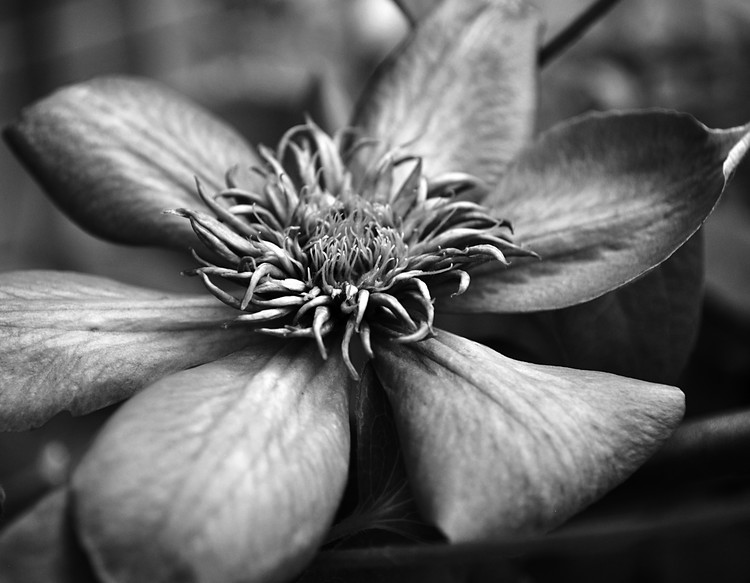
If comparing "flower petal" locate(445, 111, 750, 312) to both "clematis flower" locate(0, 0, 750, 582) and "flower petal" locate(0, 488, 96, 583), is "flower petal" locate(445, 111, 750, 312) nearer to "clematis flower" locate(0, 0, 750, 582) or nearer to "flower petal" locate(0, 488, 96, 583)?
"clematis flower" locate(0, 0, 750, 582)

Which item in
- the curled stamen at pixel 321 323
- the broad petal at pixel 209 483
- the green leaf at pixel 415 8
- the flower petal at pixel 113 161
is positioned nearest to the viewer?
the broad petal at pixel 209 483

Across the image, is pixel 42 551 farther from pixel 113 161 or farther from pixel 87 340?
pixel 113 161

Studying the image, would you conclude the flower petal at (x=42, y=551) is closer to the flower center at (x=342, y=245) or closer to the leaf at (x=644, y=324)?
the flower center at (x=342, y=245)

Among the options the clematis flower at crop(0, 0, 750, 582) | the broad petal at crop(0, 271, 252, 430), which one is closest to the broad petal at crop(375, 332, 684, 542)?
the clematis flower at crop(0, 0, 750, 582)

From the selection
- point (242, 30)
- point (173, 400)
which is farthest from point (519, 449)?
point (242, 30)

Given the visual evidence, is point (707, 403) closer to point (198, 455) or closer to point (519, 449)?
point (519, 449)

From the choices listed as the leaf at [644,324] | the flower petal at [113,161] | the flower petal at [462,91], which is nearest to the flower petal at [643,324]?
the leaf at [644,324]
